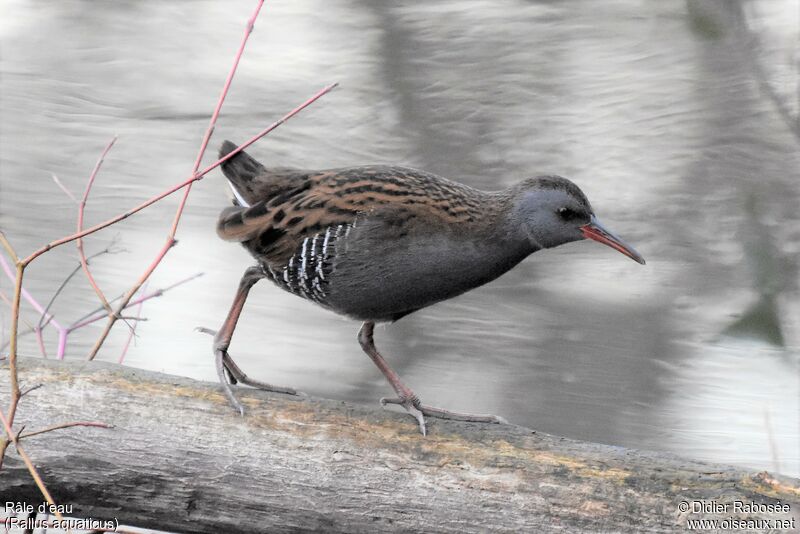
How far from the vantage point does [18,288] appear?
6.59 ft

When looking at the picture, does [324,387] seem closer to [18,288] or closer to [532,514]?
[532,514]

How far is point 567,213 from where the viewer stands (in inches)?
110

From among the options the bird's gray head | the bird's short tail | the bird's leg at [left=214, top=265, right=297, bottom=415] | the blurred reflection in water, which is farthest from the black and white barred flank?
the blurred reflection in water

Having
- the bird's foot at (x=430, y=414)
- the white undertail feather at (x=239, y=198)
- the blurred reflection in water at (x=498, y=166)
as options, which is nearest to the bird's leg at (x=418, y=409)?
the bird's foot at (x=430, y=414)

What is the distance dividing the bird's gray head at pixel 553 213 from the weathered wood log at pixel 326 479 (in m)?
0.53

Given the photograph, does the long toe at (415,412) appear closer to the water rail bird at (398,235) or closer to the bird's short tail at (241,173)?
the water rail bird at (398,235)

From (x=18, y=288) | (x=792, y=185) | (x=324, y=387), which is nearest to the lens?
(x=18, y=288)

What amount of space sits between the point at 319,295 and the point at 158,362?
1648 millimetres

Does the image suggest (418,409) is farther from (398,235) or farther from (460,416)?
(398,235)

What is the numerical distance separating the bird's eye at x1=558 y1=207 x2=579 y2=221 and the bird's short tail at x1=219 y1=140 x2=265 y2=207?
2.69 feet

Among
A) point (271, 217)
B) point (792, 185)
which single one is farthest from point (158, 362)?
point (792, 185)

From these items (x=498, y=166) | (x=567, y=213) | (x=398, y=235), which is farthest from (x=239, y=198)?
(x=498, y=166)

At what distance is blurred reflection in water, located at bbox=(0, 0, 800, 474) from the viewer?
168 inches

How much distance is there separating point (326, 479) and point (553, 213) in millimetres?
857
